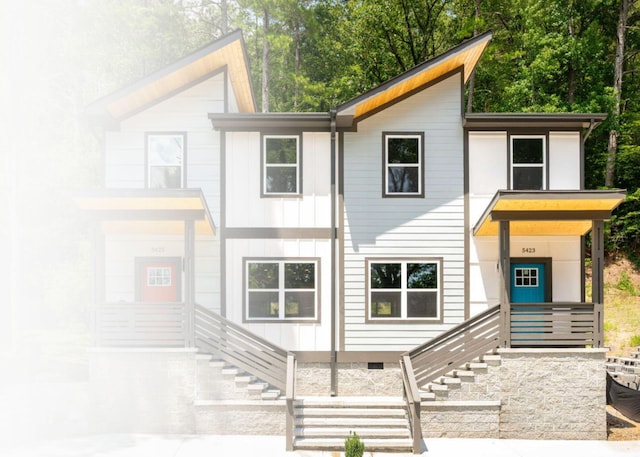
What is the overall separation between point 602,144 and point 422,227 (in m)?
16.9

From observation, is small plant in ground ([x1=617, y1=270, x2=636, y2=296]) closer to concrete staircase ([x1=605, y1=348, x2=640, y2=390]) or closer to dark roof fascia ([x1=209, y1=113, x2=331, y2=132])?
concrete staircase ([x1=605, y1=348, x2=640, y2=390])

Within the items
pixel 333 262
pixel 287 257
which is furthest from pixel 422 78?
pixel 287 257

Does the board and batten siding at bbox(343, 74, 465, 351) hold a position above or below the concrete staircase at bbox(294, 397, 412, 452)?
above

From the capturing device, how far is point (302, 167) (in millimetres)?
13336

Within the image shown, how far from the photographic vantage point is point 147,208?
1138 centimetres

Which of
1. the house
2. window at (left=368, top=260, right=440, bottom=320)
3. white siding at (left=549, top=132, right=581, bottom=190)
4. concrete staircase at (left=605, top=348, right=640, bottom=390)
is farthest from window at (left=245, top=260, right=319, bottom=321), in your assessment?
concrete staircase at (left=605, top=348, right=640, bottom=390)

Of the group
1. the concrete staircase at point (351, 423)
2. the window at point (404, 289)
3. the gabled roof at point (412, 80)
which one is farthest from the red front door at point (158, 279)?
the gabled roof at point (412, 80)

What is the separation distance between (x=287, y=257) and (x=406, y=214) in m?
3.04

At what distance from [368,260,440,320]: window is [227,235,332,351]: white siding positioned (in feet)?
3.61

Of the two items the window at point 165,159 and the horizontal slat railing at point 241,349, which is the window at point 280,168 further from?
the horizontal slat railing at point 241,349

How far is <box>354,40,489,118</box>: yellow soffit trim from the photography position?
41.3 feet

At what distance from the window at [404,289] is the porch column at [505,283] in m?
1.91

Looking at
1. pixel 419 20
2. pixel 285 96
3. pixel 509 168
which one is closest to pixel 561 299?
pixel 509 168

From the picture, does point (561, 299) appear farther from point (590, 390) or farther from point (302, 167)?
point (302, 167)
